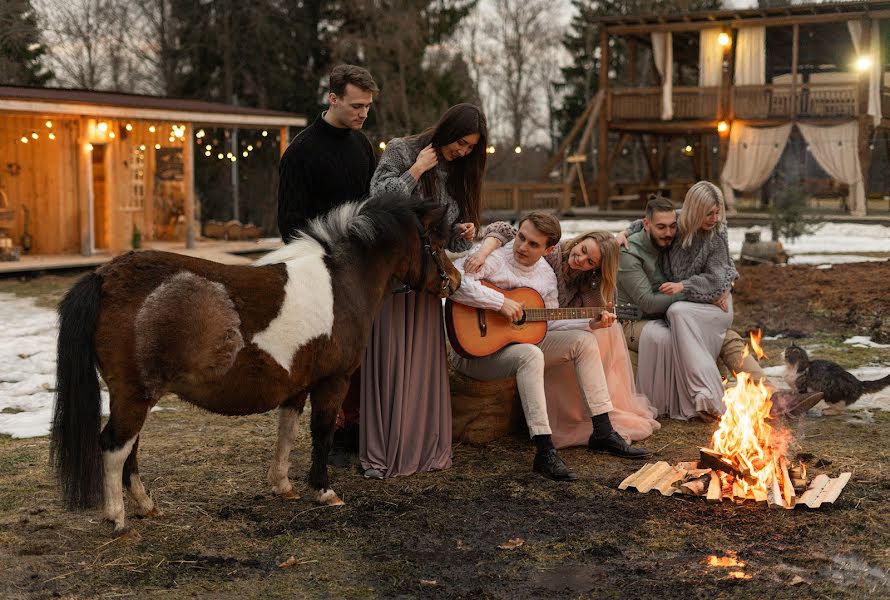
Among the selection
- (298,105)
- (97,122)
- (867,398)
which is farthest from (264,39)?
(867,398)

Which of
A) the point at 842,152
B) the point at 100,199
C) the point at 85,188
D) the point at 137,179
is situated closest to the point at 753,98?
the point at 842,152

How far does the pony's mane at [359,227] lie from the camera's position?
15.8 feet

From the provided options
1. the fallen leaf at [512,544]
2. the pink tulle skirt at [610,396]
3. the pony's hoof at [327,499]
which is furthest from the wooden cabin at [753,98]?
the fallen leaf at [512,544]

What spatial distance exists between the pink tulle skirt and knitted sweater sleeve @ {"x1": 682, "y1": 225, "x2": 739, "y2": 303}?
2.74 ft

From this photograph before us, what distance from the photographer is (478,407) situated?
6.02m

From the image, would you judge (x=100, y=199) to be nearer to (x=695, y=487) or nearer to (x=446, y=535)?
(x=446, y=535)

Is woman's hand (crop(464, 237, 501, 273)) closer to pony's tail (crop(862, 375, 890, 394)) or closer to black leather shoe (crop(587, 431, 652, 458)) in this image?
black leather shoe (crop(587, 431, 652, 458))

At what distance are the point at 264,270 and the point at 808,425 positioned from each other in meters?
3.98

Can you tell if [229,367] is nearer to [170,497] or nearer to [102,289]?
[102,289]

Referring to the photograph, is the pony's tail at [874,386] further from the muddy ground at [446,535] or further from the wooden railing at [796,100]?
the wooden railing at [796,100]

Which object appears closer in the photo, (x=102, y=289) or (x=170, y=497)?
(x=102, y=289)

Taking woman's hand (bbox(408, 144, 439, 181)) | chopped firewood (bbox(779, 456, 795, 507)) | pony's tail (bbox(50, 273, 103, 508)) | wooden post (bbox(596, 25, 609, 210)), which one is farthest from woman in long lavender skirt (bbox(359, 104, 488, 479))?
wooden post (bbox(596, 25, 609, 210))

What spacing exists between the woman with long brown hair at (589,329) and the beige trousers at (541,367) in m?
0.19

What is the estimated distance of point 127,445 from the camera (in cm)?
413
